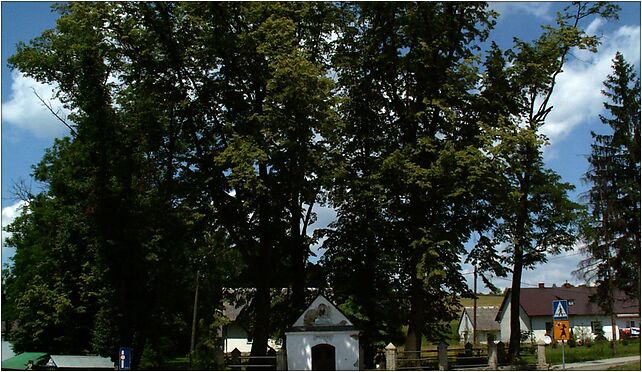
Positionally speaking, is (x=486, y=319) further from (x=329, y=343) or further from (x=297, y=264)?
(x=329, y=343)

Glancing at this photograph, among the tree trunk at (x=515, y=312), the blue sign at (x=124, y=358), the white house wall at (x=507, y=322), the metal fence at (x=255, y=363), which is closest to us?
the blue sign at (x=124, y=358)

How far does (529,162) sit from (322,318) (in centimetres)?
1089

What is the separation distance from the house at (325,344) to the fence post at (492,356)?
627 centimetres

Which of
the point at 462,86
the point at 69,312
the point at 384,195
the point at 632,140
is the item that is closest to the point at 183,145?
the point at 384,195

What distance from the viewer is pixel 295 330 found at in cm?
2445

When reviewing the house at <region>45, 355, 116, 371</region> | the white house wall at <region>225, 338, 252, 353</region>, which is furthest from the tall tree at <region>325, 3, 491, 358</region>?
the white house wall at <region>225, 338, 252, 353</region>

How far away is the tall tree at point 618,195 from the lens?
125 feet

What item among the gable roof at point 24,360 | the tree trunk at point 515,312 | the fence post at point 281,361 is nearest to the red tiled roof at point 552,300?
the tree trunk at point 515,312

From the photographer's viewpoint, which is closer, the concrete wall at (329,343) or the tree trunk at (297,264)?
the concrete wall at (329,343)

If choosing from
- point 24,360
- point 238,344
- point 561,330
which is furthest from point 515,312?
point 238,344

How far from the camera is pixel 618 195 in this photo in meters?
38.8

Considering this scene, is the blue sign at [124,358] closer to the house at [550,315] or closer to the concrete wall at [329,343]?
the concrete wall at [329,343]

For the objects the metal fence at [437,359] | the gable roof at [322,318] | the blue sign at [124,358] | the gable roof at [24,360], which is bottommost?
the gable roof at [24,360]

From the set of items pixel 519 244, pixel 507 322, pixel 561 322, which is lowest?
pixel 507 322
